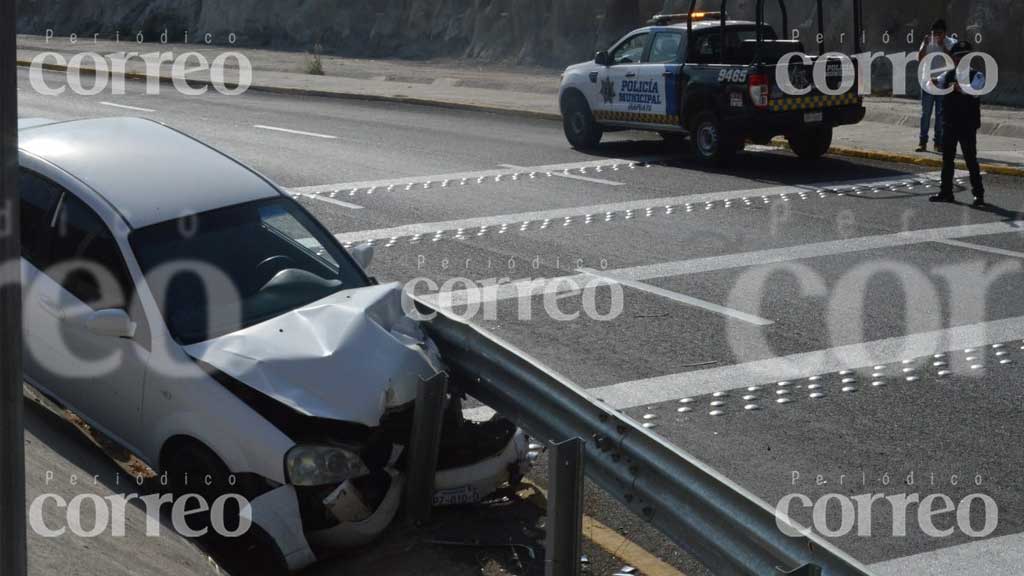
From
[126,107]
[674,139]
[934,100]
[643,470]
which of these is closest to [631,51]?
[674,139]

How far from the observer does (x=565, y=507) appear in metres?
5.14

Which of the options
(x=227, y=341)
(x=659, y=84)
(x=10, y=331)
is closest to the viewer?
(x=10, y=331)

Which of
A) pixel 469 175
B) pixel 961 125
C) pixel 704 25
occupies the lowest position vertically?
pixel 469 175

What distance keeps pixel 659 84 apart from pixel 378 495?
44.4ft

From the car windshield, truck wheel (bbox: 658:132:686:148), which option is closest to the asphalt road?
truck wheel (bbox: 658:132:686:148)

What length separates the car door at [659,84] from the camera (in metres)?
18.7

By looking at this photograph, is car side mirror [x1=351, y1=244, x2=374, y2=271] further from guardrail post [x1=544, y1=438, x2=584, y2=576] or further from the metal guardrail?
guardrail post [x1=544, y1=438, x2=584, y2=576]

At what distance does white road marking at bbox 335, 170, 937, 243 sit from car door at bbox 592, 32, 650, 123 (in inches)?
149

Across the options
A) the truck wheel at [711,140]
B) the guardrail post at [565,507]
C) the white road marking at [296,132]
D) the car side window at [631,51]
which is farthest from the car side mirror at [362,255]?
the white road marking at [296,132]

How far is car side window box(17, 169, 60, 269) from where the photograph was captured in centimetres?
736

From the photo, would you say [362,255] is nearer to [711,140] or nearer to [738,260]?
[738,260]

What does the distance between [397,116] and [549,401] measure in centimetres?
2008

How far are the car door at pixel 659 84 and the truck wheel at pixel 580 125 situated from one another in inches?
39.5

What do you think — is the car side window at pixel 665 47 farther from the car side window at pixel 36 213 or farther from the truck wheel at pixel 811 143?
the car side window at pixel 36 213
